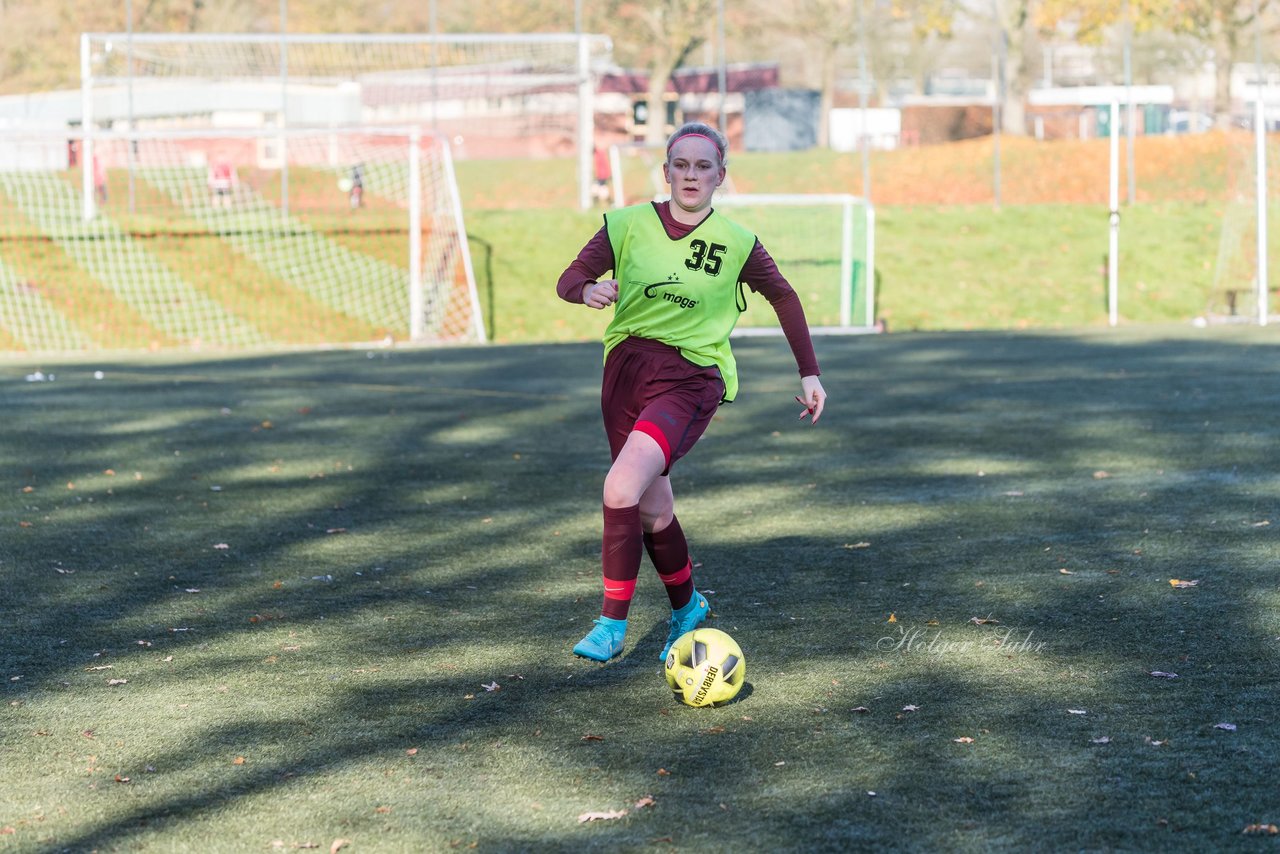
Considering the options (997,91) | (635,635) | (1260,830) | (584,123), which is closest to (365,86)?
(584,123)

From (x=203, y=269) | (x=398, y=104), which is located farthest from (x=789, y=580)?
(x=398, y=104)

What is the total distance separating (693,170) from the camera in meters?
5.25

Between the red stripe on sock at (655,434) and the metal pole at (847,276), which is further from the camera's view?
the metal pole at (847,276)

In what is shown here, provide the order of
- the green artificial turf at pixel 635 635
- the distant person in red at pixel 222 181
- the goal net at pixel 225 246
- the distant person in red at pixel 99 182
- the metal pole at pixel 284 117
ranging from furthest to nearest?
the metal pole at pixel 284 117 < the distant person in red at pixel 222 181 < the distant person in red at pixel 99 182 < the goal net at pixel 225 246 < the green artificial turf at pixel 635 635

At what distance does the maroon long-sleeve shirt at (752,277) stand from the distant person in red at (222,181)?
21.1 m

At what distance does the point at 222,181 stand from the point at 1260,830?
79.6 ft

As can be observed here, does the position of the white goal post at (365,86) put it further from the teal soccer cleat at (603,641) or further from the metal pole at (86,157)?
the teal soccer cleat at (603,641)

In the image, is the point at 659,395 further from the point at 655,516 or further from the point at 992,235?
the point at 992,235

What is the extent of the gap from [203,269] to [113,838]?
67.8 feet

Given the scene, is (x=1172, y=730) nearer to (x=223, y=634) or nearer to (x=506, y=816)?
(x=506, y=816)

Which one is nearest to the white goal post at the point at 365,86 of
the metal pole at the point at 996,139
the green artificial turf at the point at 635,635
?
the metal pole at the point at 996,139

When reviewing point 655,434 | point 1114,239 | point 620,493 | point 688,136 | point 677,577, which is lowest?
point 677,577

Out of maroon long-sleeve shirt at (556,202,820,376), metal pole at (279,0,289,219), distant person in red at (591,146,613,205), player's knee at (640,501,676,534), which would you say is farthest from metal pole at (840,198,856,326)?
player's knee at (640,501,676,534)

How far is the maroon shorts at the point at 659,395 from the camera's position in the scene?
5301 millimetres
